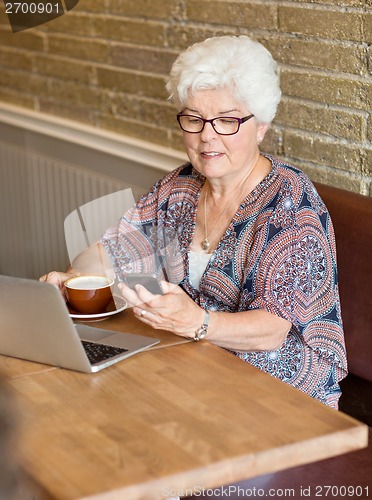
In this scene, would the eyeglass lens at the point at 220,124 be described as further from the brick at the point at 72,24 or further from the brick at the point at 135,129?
the brick at the point at 72,24

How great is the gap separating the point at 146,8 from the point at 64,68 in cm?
72

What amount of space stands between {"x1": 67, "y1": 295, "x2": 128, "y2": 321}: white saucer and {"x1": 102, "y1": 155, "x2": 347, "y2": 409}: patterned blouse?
3.4 inches

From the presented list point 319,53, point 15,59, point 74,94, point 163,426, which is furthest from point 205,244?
point 15,59

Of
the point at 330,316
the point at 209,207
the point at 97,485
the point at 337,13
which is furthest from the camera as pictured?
the point at 337,13

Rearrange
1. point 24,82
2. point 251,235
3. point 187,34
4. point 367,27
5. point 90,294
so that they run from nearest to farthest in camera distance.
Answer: point 90,294
point 251,235
point 367,27
point 187,34
point 24,82

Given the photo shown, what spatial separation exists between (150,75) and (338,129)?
40.6 inches

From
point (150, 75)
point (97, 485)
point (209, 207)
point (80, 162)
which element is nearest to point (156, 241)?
point (209, 207)

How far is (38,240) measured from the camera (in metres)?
4.14

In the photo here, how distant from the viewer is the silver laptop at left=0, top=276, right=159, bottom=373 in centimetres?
149

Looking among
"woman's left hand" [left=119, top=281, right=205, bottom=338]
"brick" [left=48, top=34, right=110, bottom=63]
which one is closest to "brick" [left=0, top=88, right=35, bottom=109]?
"brick" [left=48, top=34, right=110, bottom=63]

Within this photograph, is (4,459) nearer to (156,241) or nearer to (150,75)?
(156,241)

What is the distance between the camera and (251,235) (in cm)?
199

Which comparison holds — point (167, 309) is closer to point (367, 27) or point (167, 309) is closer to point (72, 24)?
point (367, 27)

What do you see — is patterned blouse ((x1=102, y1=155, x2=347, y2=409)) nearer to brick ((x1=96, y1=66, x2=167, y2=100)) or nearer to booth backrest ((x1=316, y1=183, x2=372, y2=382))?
booth backrest ((x1=316, y1=183, x2=372, y2=382))
